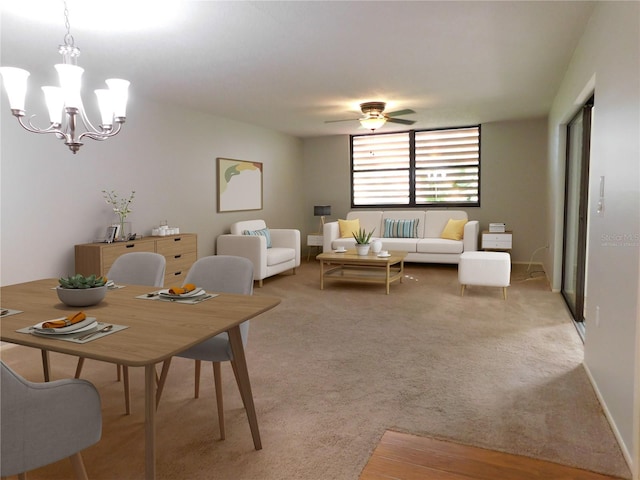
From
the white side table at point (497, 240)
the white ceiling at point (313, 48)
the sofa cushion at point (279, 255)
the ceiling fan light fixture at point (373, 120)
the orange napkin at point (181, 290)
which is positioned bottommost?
the sofa cushion at point (279, 255)

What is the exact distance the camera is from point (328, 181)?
8.84 m

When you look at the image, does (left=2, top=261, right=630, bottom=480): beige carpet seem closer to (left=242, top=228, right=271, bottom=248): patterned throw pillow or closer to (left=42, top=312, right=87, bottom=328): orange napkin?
(left=42, top=312, right=87, bottom=328): orange napkin

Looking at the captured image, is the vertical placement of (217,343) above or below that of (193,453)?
above

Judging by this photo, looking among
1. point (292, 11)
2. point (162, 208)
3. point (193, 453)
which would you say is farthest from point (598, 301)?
point (162, 208)

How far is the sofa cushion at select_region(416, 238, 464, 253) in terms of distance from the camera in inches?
272

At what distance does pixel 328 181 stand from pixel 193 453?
7.13 metres

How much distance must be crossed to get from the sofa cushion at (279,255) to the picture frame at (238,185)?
3.04 ft

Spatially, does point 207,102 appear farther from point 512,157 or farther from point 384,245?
point 512,157

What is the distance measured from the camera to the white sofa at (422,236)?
6938 mm

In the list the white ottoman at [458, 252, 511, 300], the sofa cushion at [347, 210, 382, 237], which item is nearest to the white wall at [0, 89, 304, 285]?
the sofa cushion at [347, 210, 382, 237]

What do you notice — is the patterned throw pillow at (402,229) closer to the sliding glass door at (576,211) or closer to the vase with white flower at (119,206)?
the sliding glass door at (576,211)

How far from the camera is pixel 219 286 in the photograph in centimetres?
254

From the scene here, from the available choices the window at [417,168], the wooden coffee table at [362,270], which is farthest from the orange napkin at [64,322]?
the window at [417,168]

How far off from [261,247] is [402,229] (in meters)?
2.82
